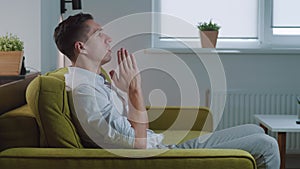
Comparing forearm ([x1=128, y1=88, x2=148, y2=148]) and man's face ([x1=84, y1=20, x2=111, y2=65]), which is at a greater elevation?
man's face ([x1=84, y1=20, x2=111, y2=65])

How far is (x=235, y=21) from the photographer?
4.04m

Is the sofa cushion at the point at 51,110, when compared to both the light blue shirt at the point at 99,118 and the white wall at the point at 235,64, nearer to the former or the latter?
the light blue shirt at the point at 99,118

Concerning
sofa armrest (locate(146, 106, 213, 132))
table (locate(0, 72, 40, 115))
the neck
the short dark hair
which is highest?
the short dark hair

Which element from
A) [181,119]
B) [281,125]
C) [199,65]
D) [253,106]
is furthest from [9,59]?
[253,106]

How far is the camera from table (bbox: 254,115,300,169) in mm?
3084

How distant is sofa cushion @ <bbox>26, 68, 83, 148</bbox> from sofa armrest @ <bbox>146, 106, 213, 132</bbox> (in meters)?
1.23

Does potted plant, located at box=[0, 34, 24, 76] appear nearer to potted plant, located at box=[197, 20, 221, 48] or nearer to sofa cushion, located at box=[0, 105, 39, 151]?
sofa cushion, located at box=[0, 105, 39, 151]

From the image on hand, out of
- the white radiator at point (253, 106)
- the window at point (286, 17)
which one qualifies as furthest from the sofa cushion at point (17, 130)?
the window at point (286, 17)

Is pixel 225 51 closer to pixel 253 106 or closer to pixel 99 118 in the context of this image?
pixel 253 106

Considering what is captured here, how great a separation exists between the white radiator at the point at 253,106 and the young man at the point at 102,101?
1.89m

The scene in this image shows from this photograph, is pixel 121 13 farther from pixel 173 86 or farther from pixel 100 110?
pixel 100 110

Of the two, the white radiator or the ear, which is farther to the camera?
the white radiator

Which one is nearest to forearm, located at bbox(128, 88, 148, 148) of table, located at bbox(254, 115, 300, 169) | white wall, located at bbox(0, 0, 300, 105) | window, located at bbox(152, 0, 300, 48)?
table, located at bbox(254, 115, 300, 169)

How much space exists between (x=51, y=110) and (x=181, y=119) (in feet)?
4.58
